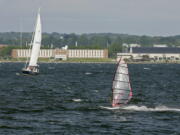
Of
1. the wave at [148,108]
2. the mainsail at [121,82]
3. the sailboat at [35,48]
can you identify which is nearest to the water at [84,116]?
the wave at [148,108]

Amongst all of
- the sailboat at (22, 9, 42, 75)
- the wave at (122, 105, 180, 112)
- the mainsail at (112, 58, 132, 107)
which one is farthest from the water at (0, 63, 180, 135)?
the sailboat at (22, 9, 42, 75)

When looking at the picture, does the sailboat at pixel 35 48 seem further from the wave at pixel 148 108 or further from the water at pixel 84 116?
the wave at pixel 148 108

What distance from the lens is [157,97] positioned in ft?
276

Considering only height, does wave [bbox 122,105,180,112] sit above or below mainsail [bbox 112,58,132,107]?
below

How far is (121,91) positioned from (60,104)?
965 cm

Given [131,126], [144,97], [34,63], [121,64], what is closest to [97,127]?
[131,126]

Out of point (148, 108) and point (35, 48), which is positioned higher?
point (35, 48)

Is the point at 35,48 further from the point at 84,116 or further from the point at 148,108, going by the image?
the point at 84,116

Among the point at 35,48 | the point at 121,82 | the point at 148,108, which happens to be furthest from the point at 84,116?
the point at 35,48

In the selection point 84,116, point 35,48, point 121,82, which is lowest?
point 84,116

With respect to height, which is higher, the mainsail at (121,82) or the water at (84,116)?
the mainsail at (121,82)

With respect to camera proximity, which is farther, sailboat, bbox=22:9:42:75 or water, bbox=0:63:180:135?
sailboat, bbox=22:9:42:75

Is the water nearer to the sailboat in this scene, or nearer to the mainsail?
the mainsail

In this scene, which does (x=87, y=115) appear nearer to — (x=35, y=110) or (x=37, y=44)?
(x=35, y=110)
